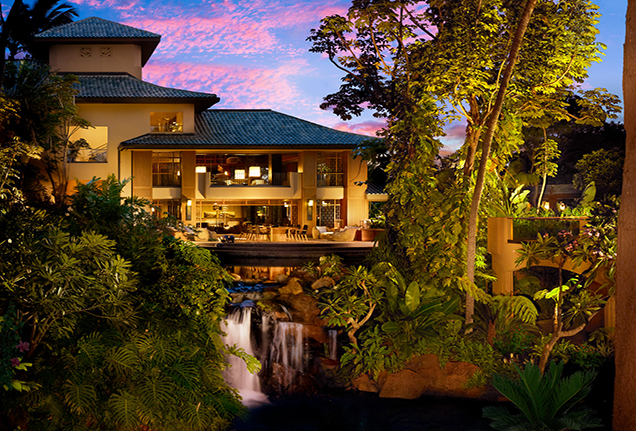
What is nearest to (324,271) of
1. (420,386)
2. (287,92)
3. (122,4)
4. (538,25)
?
(420,386)

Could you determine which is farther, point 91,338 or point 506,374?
point 506,374

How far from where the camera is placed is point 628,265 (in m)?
5.53

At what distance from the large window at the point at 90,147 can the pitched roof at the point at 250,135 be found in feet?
7.35

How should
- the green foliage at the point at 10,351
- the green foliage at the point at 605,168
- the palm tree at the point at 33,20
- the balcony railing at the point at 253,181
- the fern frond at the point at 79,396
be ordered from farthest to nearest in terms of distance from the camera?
the palm tree at the point at 33,20 → the balcony railing at the point at 253,181 → the green foliage at the point at 605,168 → the fern frond at the point at 79,396 → the green foliage at the point at 10,351

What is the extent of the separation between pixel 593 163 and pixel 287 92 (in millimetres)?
15073

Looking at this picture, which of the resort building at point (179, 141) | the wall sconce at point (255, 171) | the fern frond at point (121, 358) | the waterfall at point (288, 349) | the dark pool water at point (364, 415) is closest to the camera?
the fern frond at point (121, 358)

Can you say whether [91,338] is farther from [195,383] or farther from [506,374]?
[506,374]

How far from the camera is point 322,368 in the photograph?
12211 millimetres

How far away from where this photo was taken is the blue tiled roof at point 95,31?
2880 centimetres

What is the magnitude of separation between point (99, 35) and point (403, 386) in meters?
26.3

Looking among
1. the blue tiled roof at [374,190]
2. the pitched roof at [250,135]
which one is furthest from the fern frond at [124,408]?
the blue tiled roof at [374,190]

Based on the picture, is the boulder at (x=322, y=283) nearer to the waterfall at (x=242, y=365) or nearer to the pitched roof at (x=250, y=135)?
the waterfall at (x=242, y=365)

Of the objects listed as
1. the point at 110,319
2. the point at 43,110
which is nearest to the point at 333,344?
the point at 110,319

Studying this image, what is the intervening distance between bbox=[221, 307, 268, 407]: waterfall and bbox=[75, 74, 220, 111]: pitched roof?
54.5 ft
